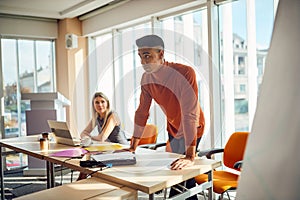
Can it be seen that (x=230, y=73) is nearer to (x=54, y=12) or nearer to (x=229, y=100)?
(x=229, y=100)

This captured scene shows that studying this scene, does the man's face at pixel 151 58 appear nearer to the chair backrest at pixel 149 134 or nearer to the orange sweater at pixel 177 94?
the orange sweater at pixel 177 94

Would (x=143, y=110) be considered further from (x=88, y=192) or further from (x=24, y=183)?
(x=24, y=183)

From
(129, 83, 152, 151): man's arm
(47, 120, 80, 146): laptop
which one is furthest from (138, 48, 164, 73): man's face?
(47, 120, 80, 146): laptop

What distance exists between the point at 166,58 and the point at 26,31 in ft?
13.2

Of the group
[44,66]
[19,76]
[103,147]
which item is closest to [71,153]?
[103,147]

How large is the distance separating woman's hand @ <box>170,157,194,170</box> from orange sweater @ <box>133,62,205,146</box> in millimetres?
109

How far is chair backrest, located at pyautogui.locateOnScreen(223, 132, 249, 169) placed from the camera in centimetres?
279

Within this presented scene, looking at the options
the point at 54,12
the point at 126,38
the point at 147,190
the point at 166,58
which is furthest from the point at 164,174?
the point at 54,12

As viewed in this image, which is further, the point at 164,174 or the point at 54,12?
the point at 54,12

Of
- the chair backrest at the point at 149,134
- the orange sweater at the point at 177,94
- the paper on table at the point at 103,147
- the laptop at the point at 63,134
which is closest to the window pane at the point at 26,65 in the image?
the laptop at the point at 63,134

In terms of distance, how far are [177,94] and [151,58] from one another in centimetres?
31

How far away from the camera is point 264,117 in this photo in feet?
4.27

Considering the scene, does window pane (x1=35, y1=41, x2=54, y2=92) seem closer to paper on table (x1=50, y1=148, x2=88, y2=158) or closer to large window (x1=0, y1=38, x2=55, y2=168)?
large window (x1=0, y1=38, x2=55, y2=168)

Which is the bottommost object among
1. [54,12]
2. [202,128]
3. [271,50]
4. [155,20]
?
[202,128]
